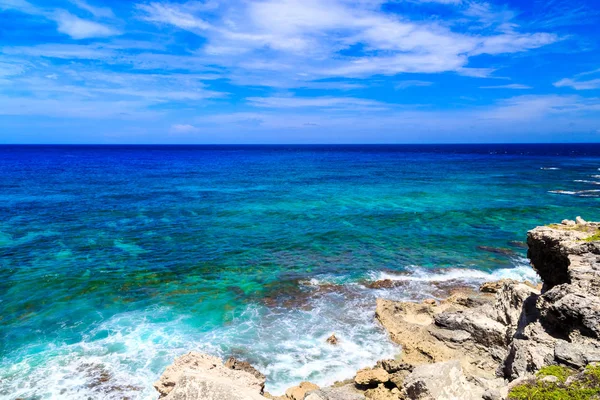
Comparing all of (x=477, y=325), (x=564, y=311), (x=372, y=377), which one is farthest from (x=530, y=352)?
(x=477, y=325)

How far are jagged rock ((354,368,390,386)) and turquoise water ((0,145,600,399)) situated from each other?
2.23m

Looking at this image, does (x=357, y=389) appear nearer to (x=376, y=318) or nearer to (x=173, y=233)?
(x=376, y=318)

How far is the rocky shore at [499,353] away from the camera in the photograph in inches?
386

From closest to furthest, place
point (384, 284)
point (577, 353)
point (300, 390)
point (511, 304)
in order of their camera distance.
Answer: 1. point (577, 353)
2. point (300, 390)
3. point (511, 304)
4. point (384, 284)

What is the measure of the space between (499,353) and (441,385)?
25.3ft

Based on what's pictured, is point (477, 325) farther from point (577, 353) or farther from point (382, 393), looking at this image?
point (577, 353)

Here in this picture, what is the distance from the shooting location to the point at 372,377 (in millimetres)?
15148

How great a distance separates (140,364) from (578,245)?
19.7 metres

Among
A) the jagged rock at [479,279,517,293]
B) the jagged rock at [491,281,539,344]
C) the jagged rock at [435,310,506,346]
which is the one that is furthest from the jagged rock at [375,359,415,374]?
the jagged rock at [479,279,517,293]

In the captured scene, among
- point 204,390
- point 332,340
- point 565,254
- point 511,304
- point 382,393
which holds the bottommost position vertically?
point 332,340

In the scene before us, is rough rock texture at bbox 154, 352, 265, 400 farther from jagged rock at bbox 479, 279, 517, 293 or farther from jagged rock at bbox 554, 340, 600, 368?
jagged rock at bbox 479, 279, 517, 293

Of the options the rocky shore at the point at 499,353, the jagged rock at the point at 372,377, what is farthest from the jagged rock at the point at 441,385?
the jagged rock at the point at 372,377

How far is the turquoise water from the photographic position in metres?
18.8

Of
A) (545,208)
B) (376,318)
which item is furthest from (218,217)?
(545,208)
